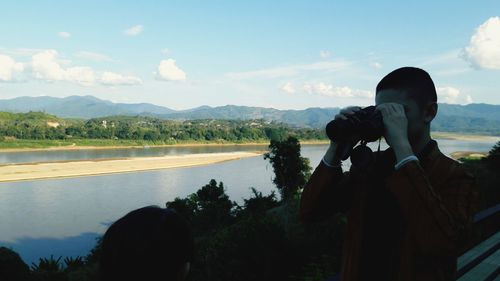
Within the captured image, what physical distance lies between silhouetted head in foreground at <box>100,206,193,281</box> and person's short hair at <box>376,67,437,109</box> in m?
0.72

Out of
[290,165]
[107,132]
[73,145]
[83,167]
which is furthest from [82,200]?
[107,132]

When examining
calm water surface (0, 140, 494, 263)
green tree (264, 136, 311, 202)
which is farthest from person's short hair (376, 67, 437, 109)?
green tree (264, 136, 311, 202)

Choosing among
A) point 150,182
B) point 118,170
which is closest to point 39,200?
point 150,182

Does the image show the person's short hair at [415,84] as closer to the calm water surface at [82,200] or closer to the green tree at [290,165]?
the calm water surface at [82,200]

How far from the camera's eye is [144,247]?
0.86 metres

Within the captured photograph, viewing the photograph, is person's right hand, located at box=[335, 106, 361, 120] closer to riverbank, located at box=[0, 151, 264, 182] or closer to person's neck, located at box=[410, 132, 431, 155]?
person's neck, located at box=[410, 132, 431, 155]

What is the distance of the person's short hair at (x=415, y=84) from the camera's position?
3.92 ft

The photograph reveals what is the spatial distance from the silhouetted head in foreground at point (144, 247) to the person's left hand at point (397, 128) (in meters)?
0.57

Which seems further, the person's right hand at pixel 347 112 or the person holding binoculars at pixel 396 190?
the person's right hand at pixel 347 112

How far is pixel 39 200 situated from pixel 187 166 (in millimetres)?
18465

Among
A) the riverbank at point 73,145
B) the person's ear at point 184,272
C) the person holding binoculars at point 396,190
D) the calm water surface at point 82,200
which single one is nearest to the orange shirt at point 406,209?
the person holding binoculars at point 396,190

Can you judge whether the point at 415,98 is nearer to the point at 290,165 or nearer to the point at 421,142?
the point at 421,142

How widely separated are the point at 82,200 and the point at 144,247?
25.0m

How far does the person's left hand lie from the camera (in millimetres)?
1078
